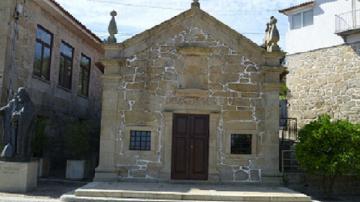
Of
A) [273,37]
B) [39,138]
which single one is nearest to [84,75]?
[39,138]

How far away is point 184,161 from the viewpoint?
14234mm

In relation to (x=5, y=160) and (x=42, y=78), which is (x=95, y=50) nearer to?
(x=42, y=78)

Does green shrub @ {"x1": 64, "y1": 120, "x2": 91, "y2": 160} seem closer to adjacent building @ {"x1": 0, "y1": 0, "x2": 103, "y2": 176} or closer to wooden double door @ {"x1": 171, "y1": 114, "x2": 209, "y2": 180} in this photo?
adjacent building @ {"x1": 0, "y1": 0, "x2": 103, "y2": 176}

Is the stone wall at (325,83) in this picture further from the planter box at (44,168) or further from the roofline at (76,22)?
the planter box at (44,168)

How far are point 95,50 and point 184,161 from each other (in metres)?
11.7

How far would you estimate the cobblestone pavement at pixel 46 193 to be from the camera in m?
10.9

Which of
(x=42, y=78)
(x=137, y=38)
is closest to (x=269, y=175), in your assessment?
(x=137, y=38)

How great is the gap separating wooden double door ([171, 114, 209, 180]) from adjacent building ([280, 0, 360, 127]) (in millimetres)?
10979

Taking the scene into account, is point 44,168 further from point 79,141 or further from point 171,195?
point 171,195

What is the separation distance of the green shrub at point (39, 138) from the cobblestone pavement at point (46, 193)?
67.7 inches

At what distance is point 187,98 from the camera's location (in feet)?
47.1

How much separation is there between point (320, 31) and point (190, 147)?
539 inches

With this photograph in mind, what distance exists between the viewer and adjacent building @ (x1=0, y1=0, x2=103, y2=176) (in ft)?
47.7

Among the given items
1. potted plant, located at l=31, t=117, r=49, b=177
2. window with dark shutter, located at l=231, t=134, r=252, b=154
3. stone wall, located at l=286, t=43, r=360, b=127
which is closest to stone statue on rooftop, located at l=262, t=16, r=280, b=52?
window with dark shutter, located at l=231, t=134, r=252, b=154
